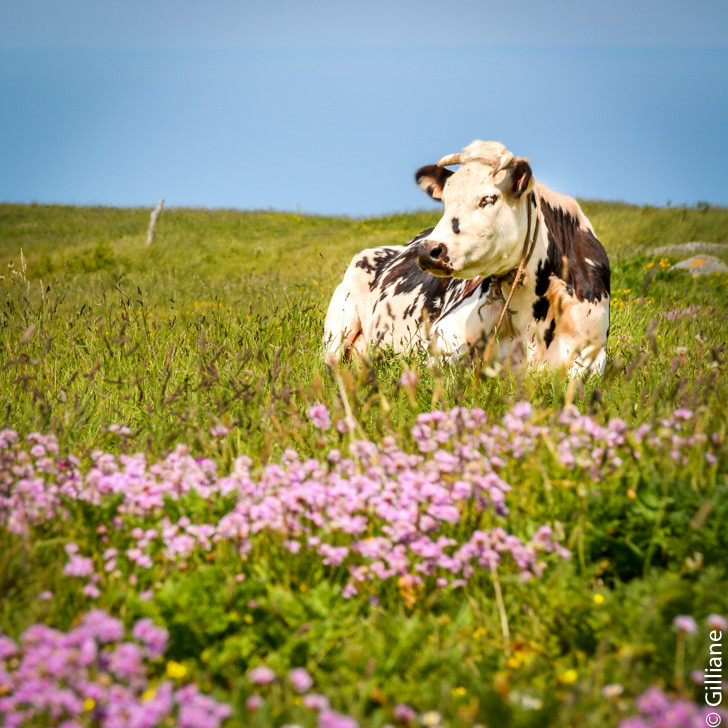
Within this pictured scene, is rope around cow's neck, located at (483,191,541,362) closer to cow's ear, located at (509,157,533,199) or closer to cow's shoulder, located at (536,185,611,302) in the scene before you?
cow's shoulder, located at (536,185,611,302)

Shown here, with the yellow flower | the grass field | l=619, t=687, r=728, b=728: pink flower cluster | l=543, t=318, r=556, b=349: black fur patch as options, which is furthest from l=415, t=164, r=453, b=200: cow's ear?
l=619, t=687, r=728, b=728: pink flower cluster

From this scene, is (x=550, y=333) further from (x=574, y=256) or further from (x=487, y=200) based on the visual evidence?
(x=487, y=200)

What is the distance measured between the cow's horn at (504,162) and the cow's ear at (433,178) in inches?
28.2

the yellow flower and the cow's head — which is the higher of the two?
the cow's head

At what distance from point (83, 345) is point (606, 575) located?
531 centimetres

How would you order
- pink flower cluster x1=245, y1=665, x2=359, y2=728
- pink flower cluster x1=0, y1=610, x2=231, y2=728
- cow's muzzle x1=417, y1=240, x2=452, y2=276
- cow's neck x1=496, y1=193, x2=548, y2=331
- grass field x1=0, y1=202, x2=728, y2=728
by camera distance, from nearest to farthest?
pink flower cluster x1=245, y1=665, x2=359, y2=728 → pink flower cluster x1=0, y1=610, x2=231, y2=728 → grass field x1=0, y1=202, x2=728, y2=728 → cow's muzzle x1=417, y1=240, x2=452, y2=276 → cow's neck x1=496, y1=193, x2=548, y2=331

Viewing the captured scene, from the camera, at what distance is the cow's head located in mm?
4422

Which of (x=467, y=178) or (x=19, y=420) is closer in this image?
(x=19, y=420)

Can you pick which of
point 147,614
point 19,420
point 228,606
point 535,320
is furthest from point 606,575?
point 19,420

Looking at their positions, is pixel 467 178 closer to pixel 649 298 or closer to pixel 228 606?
pixel 228 606

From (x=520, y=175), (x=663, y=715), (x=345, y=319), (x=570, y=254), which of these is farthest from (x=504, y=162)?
(x=663, y=715)

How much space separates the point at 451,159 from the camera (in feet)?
15.8

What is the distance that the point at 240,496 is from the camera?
235cm

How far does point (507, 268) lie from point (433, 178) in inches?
38.3
